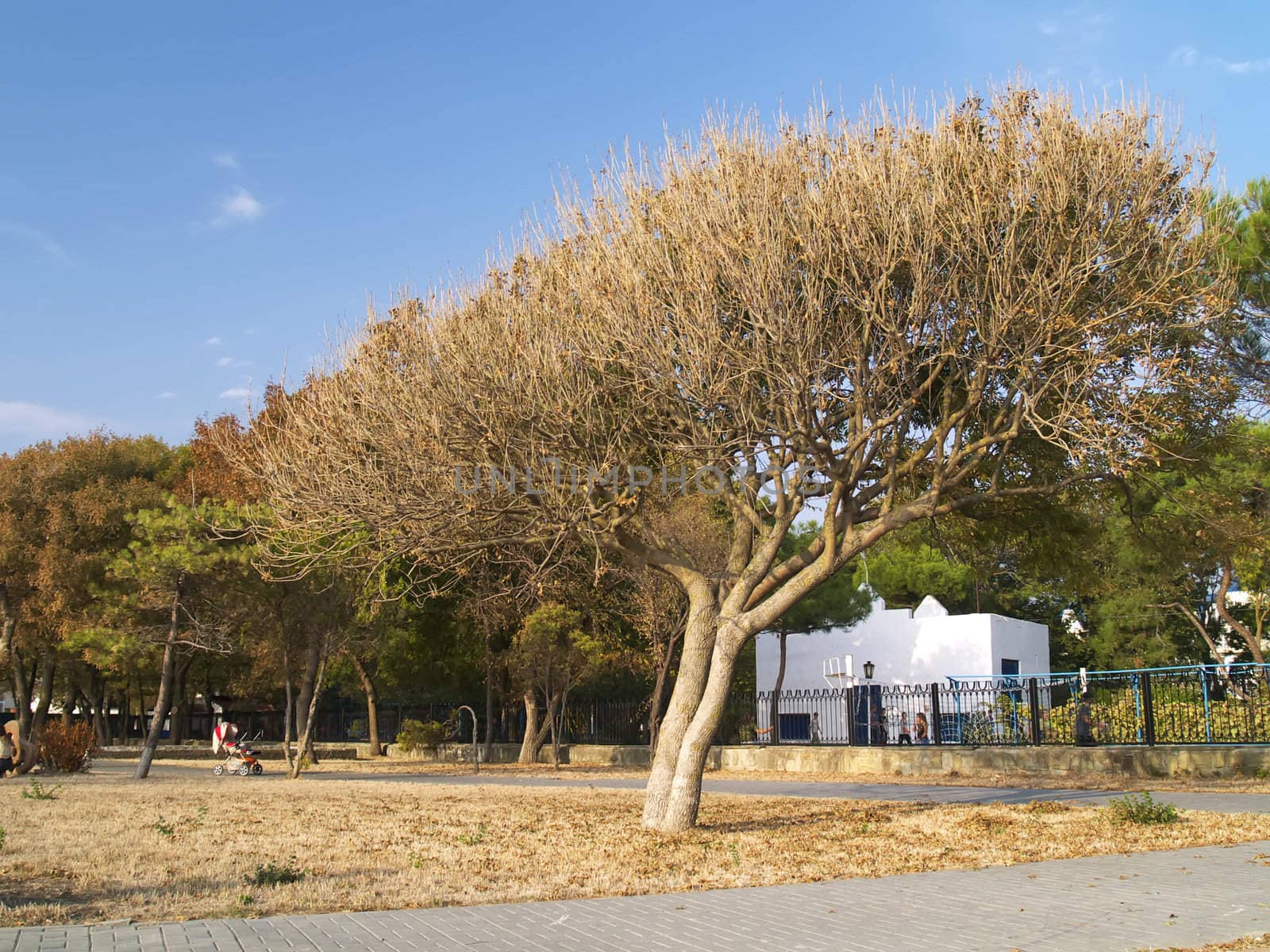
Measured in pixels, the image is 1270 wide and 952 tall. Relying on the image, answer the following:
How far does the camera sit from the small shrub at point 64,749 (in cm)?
2294

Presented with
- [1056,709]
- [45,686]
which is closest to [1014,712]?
[1056,709]

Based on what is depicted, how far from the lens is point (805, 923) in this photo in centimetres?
663

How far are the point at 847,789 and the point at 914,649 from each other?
20.5 metres

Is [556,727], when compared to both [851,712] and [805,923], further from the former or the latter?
[805,923]

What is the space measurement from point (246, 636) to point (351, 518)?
46.9 ft

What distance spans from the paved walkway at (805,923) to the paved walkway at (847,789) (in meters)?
6.16

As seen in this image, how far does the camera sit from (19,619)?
94.4 ft

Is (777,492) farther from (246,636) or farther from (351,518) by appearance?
(246,636)

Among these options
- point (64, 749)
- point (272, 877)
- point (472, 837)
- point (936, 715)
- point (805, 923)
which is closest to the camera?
point (805, 923)

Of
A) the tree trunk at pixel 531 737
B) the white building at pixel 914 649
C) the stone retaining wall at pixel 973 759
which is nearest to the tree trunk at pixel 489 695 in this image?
the tree trunk at pixel 531 737

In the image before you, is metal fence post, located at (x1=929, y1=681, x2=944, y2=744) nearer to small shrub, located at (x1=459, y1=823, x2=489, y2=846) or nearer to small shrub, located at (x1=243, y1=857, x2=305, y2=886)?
small shrub, located at (x1=459, y1=823, x2=489, y2=846)

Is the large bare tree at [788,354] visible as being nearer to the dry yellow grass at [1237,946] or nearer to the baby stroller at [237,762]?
the dry yellow grass at [1237,946]

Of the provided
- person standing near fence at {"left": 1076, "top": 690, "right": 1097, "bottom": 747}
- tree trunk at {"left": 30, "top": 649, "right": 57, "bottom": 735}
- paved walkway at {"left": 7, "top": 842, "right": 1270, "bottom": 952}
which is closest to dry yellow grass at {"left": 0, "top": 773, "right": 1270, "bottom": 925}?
paved walkway at {"left": 7, "top": 842, "right": 1270, "bottom": 952}

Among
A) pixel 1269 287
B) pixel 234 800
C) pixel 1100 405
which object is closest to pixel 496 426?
pixel 1100 405
